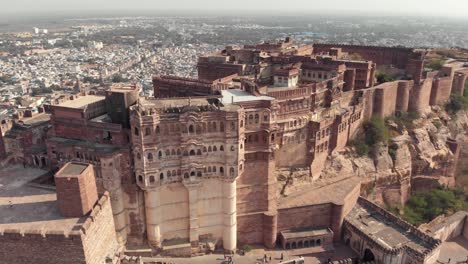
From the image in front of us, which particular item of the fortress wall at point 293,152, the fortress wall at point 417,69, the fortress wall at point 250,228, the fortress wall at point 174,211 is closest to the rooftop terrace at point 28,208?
the fortress wall at point 174,211

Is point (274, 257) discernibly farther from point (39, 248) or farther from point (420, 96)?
point (420, 96)

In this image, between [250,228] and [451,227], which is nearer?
[250,228]

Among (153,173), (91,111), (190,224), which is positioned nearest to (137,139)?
(153,173)

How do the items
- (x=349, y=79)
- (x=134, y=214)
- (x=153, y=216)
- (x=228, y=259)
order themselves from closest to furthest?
(x=153, y=216) → (x=134, y=214) → (x=228, y=259) → (x=349, y=79)

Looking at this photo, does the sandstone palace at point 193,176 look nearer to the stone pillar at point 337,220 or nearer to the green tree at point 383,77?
the stone pillar at point 337,220

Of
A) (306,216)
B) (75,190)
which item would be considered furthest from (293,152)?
(75,190)

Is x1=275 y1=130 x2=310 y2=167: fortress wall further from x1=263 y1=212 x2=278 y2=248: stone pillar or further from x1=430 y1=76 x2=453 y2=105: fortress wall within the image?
x1=430 y1=76 x2=453 y2=105: fortress wall

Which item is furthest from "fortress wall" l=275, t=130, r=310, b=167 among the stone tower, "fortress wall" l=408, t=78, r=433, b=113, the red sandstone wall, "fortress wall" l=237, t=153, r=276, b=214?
"fortress wall" l=408, t=78, r=433, b=113
